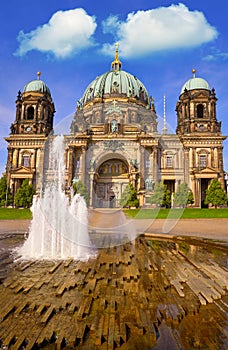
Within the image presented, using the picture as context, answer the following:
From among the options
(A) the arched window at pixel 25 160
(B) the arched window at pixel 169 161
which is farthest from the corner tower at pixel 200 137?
(A) the arched window at pixel 25 160

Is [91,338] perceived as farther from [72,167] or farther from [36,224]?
[72,167]

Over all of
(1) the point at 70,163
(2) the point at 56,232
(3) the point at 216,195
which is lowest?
(2) the point at 56,232

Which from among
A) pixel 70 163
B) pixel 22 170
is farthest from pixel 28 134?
pixel 70 163

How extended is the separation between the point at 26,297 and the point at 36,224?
5507 mm

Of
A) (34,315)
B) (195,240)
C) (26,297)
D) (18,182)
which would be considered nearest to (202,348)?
(34,315)

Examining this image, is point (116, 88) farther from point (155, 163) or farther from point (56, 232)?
point (56, 232)

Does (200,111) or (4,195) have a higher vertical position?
(200,111)

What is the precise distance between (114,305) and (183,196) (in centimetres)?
3905

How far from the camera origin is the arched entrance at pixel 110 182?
50.7 m

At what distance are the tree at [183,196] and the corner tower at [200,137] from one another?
3.59 m

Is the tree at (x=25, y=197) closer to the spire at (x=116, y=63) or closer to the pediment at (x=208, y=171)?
the pediment at (x=208, y=171)

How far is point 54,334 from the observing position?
368 centimetres

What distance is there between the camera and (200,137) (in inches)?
1969

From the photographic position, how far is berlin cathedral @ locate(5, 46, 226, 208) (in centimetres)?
4903
